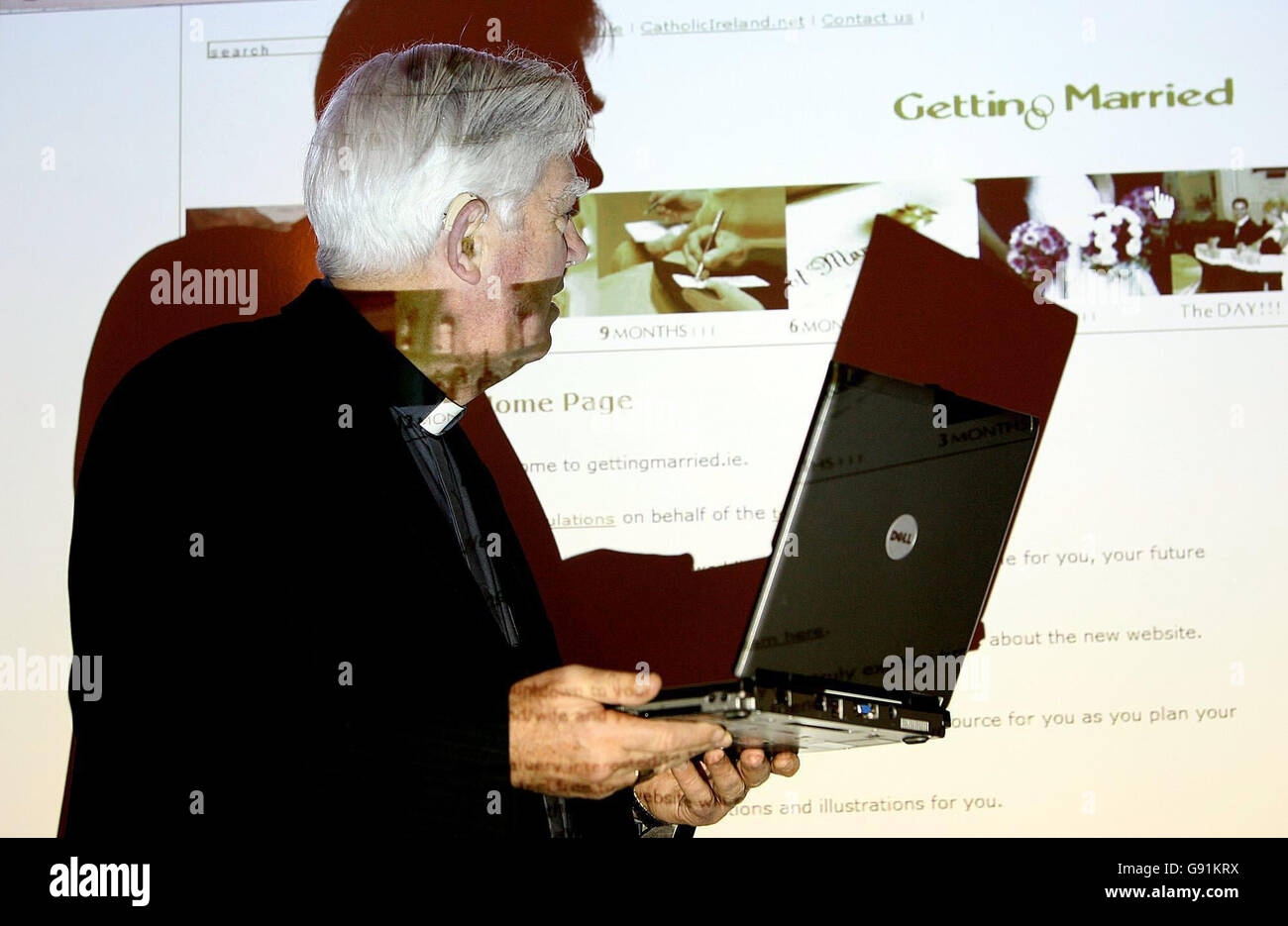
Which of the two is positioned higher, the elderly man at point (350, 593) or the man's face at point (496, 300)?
the man's face at point (496, 300)

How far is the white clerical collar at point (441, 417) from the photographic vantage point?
160 cm

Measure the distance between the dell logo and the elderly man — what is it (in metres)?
0.27

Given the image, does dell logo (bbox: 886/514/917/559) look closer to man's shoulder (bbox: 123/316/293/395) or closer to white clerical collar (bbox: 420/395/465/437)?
white clerical collar (bbox: 420/395/465/437)

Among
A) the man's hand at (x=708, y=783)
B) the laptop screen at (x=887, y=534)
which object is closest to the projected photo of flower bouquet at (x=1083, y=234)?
the laptop screen at (x=887, y=534)

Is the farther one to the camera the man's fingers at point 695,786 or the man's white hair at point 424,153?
the man's white hair at point 424,153

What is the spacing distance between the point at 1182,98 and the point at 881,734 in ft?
4.08

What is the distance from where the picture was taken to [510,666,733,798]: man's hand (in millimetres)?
1225

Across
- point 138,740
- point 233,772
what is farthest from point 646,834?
point 138,740

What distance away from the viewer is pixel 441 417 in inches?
63.8

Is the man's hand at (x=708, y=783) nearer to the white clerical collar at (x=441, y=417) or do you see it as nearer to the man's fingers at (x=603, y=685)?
the man's fingers at (x=603, y=685)

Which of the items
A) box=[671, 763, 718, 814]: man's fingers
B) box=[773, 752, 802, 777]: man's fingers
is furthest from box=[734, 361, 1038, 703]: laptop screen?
box=[671, 763, 718, 814]: man's fingers

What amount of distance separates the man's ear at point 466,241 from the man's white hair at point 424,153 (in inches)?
0.7

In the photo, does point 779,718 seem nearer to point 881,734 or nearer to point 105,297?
point 881,734

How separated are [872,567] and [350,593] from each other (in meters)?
0.63
